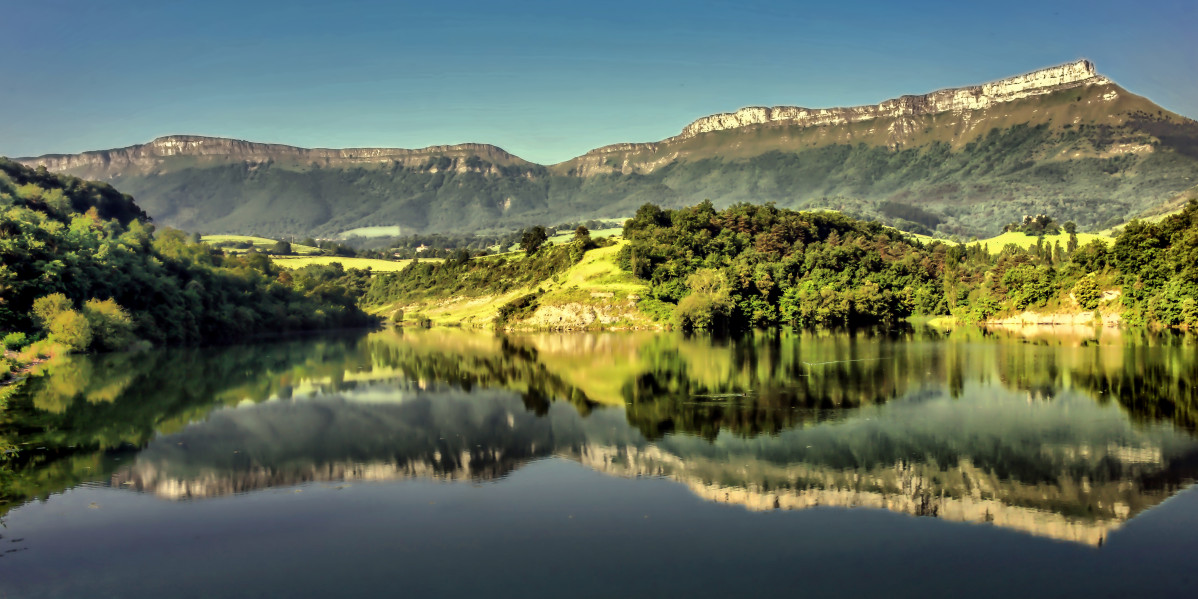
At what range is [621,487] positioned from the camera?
2828cm

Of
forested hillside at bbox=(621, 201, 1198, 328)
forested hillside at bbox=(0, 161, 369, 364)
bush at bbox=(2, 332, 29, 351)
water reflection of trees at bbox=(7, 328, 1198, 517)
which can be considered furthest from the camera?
forested hillside at bbox=(621, 201, 1198, 328)

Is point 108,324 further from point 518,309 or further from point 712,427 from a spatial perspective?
point 712,427

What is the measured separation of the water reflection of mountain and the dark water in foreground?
22 centimetres

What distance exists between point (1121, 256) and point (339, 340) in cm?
11273

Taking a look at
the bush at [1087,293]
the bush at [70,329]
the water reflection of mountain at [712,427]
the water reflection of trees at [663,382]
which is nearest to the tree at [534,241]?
the water reflection of trees at [663,382]

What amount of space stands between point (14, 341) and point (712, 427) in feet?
219

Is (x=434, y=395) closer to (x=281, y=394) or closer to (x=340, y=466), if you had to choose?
(x=281, y=394)

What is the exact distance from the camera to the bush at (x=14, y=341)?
2736 inches

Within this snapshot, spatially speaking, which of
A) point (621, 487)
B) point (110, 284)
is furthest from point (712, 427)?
point (110, 284)

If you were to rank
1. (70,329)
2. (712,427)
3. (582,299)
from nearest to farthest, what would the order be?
(712,427), (70,329), (582,299)

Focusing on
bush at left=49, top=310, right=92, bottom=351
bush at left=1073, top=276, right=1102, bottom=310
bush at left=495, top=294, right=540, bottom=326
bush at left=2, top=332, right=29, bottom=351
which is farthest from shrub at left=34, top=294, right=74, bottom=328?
→ bush at left=1073, top=276, right=1102, bottom=310

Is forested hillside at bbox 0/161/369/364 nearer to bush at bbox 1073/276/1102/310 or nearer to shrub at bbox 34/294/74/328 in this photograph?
shrub at bbox 34/294/74/328

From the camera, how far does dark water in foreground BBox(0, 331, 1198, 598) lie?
19781 mm

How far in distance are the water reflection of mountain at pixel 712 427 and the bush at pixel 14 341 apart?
21.0 ft
